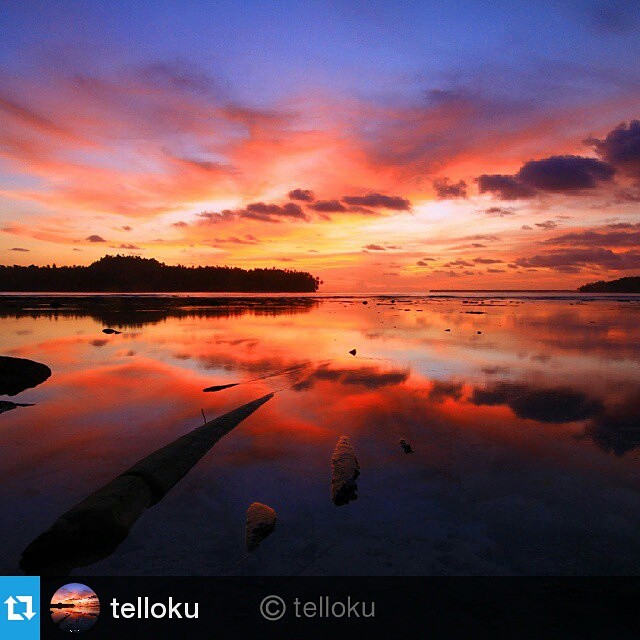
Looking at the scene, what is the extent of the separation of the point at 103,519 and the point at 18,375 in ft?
35.5

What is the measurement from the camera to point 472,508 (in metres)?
5.05

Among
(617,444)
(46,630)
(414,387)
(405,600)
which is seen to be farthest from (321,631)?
(414,387)

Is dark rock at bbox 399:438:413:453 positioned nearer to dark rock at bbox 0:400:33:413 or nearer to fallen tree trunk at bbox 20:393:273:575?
fallen tree trunk at bbox 20:393:273:575

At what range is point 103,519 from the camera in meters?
4.38

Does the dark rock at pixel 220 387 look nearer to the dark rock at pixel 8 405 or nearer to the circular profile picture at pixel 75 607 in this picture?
the dark rock at pixel 8 405

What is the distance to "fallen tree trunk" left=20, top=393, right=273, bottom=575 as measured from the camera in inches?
158

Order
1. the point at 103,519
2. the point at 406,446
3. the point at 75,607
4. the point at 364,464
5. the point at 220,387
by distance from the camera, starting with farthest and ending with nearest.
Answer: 1. the point at 220,387
2. the point at 406,446
3. the point at 364,464
4. the point at 103,519
5. the point at 75,607

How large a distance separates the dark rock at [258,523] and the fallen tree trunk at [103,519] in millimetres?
1472

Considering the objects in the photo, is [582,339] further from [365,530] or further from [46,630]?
[46,630]

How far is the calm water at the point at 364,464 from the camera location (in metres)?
4.19

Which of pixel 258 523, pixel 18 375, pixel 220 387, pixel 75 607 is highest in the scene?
pixel 18 375

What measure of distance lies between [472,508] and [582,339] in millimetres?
22550

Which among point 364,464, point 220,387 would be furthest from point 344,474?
point 220,387

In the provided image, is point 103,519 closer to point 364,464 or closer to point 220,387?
point 364,464
